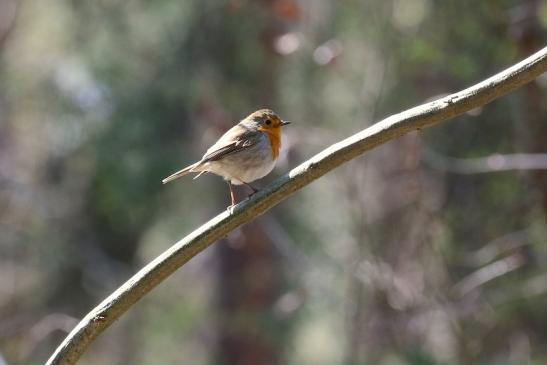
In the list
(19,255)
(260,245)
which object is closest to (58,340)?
(19,255)

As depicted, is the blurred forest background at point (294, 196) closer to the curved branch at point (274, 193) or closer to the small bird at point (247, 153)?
the small bird at point (247, 153)

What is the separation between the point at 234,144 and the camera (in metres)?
4.39

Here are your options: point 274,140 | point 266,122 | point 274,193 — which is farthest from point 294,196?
point 274,193

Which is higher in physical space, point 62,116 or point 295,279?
point 62,116

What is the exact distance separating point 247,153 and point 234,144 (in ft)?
0.44

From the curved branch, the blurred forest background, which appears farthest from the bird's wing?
the curved branch

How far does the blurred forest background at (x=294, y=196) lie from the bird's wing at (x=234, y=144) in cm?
144

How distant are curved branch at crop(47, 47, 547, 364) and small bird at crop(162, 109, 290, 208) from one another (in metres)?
1.64

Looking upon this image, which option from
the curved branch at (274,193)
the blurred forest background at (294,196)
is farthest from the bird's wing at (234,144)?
the curved branch at (274,193)

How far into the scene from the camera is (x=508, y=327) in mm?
7195

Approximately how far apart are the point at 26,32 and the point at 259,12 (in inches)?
207

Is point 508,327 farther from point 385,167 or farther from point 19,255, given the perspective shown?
point 19,255

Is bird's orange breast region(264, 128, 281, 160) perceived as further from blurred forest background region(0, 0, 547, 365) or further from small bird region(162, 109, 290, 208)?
blurred forest background region(0, 0, 547, 365)

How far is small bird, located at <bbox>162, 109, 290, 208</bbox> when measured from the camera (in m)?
4.23
